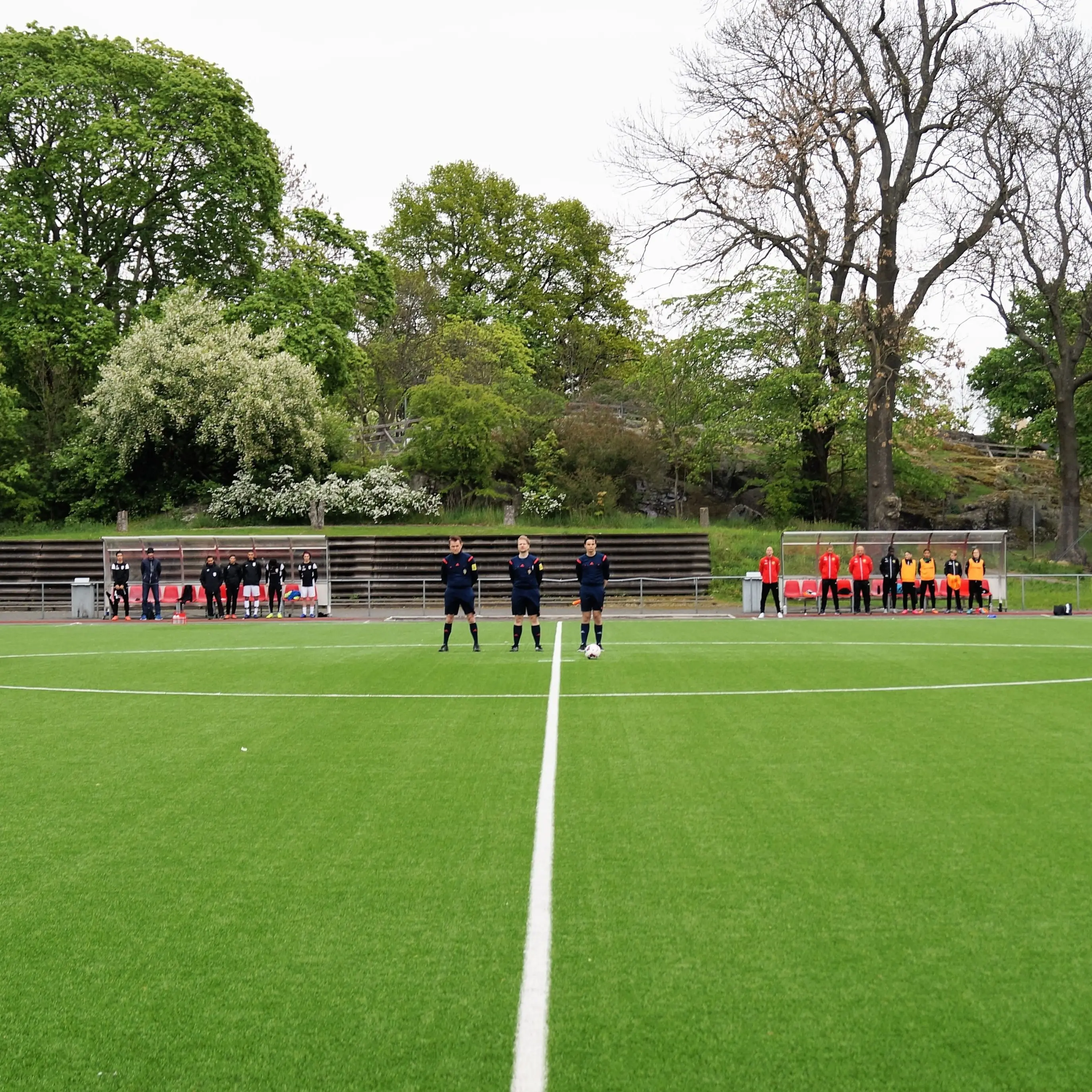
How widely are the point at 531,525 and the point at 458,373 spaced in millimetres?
10219

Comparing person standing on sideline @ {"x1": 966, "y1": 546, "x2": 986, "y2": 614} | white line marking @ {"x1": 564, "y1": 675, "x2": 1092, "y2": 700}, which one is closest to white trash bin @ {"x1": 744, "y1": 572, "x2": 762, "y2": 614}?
person standing on sideline @ {"x1": 966, "y1": 546, "x2": 986, "y2": 614}

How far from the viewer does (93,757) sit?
9.45m

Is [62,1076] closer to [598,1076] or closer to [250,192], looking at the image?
[598,1076]

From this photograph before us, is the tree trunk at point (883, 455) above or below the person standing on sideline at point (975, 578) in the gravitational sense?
above

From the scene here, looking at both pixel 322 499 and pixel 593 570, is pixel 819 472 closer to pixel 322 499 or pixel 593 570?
pixel 322 499

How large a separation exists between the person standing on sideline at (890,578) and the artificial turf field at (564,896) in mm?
21949

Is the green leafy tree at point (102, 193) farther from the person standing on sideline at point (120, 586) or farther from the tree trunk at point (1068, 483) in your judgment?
the tree trunk at point (1068, 483)

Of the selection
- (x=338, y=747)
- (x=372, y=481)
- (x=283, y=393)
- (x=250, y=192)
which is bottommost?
(x=338, y=747)

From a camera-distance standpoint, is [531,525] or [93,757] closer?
[93,757]

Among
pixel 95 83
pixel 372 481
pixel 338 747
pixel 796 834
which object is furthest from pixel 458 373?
pixel 796 834

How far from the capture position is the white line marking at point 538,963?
3.74 meters

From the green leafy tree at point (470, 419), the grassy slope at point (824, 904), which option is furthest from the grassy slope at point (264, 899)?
the green leafy tree at point (470, 419)

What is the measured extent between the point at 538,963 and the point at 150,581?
30.4 m

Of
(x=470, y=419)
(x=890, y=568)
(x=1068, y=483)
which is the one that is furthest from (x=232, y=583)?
(x=1068, y=483)
